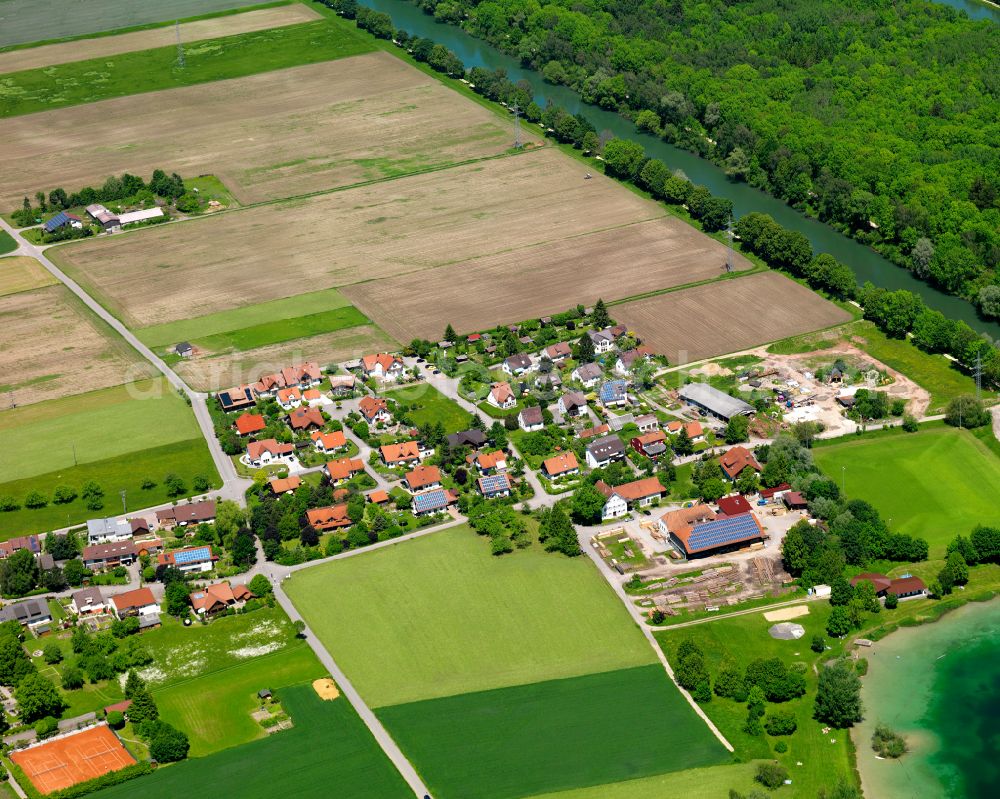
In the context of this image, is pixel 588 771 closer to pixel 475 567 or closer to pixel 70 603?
pixel 475 567

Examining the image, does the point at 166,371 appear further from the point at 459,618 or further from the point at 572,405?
the point at 459,618

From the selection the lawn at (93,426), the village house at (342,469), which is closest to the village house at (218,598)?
the village house at (342,469)

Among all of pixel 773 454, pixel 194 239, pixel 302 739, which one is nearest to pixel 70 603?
pixel 302 739

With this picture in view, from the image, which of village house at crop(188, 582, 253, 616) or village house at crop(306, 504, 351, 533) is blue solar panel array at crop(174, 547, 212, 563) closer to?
village house at crop(188, 582, 253, 616)

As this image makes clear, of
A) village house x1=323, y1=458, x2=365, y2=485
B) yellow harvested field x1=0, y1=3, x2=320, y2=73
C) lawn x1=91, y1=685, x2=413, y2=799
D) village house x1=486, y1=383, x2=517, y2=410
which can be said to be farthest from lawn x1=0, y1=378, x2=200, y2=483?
yellow harvested field x1=0, y1=3, x2=320, y2=73

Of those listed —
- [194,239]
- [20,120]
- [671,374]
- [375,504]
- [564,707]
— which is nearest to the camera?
[564,707]
